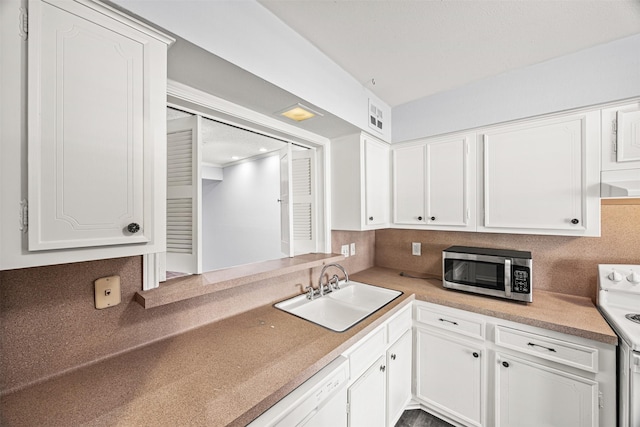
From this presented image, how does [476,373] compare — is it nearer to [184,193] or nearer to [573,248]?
[573,248]

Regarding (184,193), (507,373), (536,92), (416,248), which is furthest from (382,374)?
(536,92)

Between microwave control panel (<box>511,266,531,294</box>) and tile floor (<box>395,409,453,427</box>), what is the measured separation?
3.54ft

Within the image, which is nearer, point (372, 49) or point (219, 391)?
point (219, 391)

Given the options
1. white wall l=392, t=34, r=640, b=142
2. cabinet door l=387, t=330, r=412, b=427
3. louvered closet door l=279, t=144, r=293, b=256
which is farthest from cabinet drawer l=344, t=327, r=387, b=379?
white wall l=392, t=34, r=640, b=142

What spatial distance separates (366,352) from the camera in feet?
4.59

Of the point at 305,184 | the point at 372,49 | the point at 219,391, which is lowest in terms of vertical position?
the point at 219,391

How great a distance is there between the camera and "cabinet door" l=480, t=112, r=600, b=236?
4.99 feet

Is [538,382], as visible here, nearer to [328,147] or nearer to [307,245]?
[307,245]

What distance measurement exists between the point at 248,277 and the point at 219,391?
1.93 feet

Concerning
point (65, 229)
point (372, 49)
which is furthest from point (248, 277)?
point (372, 49)

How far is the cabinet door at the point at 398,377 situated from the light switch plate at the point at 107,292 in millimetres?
1513

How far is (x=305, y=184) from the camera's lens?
2193 mm

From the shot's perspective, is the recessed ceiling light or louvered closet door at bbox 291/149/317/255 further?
louvered closet door at bbox 291/149/317/255

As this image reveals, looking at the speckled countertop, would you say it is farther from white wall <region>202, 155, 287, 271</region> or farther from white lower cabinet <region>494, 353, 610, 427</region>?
white wall <region>202, 155, 287, 271</region>
